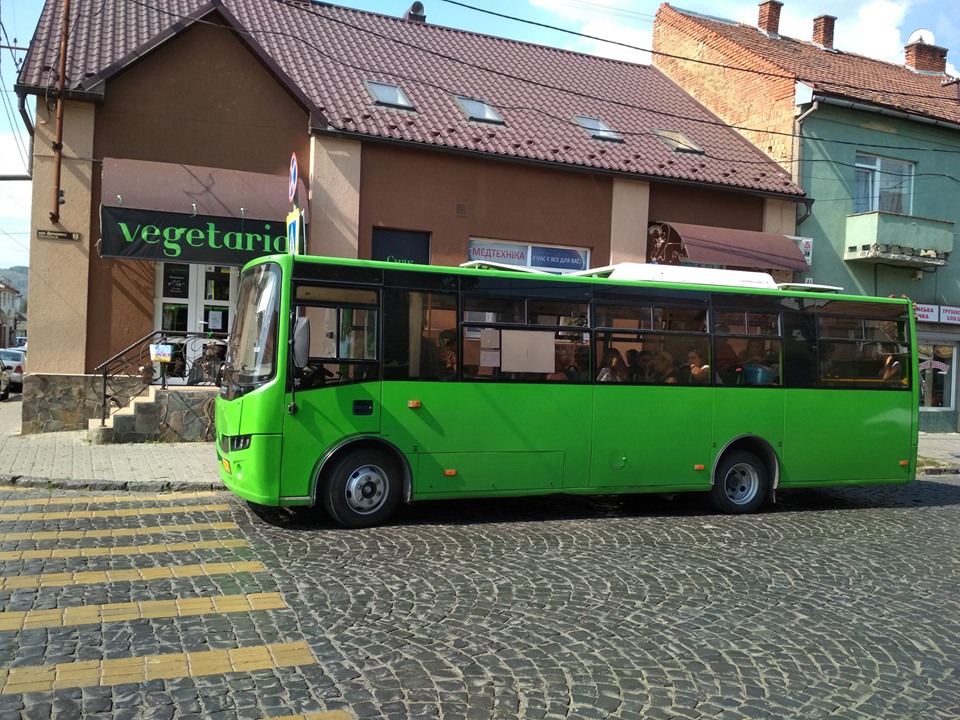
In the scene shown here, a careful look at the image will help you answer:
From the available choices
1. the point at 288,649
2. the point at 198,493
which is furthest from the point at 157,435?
the point at 288,649

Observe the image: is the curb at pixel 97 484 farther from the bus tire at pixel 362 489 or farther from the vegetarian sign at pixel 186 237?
the vegetarian sign at pixel 186 237

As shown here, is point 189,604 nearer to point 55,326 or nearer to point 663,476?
point 663,476

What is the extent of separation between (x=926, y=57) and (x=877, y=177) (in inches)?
307

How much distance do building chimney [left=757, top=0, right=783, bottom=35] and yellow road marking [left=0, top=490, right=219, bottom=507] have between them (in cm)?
2251

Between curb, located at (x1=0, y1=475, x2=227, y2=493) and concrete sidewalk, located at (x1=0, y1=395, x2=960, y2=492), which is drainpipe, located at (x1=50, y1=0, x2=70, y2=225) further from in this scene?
curb, located at (x1=0, y1=475, x2=227, y2=493)

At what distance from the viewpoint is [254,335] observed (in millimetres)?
8578

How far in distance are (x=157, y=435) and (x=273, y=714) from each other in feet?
33.8

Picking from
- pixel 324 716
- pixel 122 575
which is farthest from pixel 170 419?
pixel 324 716

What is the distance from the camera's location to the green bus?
8414 mm

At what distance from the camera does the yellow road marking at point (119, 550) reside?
22.6 ft

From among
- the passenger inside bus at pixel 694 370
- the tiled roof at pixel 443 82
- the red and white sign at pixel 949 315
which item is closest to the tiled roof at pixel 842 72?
the tiled roof at pixel 443 82

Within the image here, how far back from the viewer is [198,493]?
10297mm

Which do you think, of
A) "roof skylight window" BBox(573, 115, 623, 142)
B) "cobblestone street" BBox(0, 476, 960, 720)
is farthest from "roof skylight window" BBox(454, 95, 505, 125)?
"cobblestone street" BBox(0, 476, 960, 720)

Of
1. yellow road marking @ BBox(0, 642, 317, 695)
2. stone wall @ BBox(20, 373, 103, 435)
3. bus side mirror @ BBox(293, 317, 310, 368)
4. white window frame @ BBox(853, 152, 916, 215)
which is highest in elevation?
white window frame @ BBox(853, 152, 916, 215)
